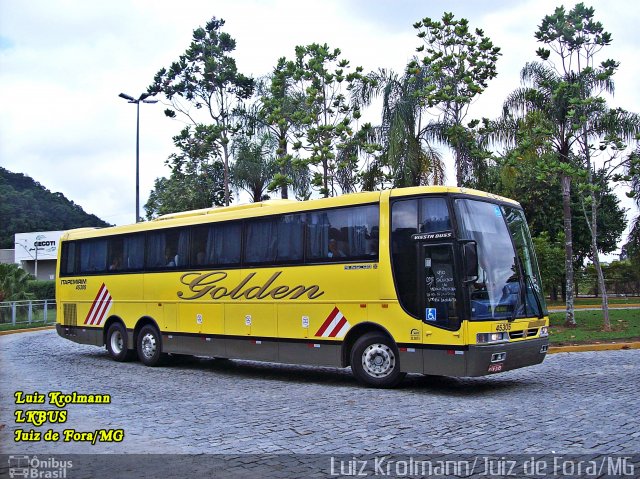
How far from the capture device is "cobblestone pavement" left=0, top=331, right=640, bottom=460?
7.22m

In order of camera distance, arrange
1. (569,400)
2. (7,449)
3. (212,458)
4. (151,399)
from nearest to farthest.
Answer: (212,458)
(7,449)
(569,400)
(151,399)

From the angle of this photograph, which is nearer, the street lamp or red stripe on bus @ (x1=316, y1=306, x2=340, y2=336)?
red stripe on bus @ (x1=316, y1=306, x2=340, y2=336)

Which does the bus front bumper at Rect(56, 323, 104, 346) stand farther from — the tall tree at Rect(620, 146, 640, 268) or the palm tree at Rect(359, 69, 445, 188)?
the tall tree at Rect(620, 146, 640, 268)

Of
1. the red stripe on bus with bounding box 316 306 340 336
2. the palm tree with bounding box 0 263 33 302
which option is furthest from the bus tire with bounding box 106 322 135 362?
the palm tree with bounding box 0 263 33 302

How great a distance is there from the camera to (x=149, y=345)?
634 inches

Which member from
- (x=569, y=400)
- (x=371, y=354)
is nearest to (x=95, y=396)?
(x=371, y=354)

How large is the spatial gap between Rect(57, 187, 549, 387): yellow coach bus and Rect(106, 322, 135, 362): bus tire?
0.59 feet

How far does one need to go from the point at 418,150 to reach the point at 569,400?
13642 mm

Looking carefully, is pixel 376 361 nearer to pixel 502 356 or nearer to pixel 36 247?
pixel 502 356

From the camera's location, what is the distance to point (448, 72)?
21844 millimetres

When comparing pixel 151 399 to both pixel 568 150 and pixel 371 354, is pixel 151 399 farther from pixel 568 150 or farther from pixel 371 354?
pixel 568 150

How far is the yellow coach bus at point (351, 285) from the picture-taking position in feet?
34.6

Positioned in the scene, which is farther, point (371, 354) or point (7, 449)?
point (371, 354)

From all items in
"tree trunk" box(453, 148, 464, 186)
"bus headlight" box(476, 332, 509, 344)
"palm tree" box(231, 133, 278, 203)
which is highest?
"palm tree" box(231, 133, 278, 203)
